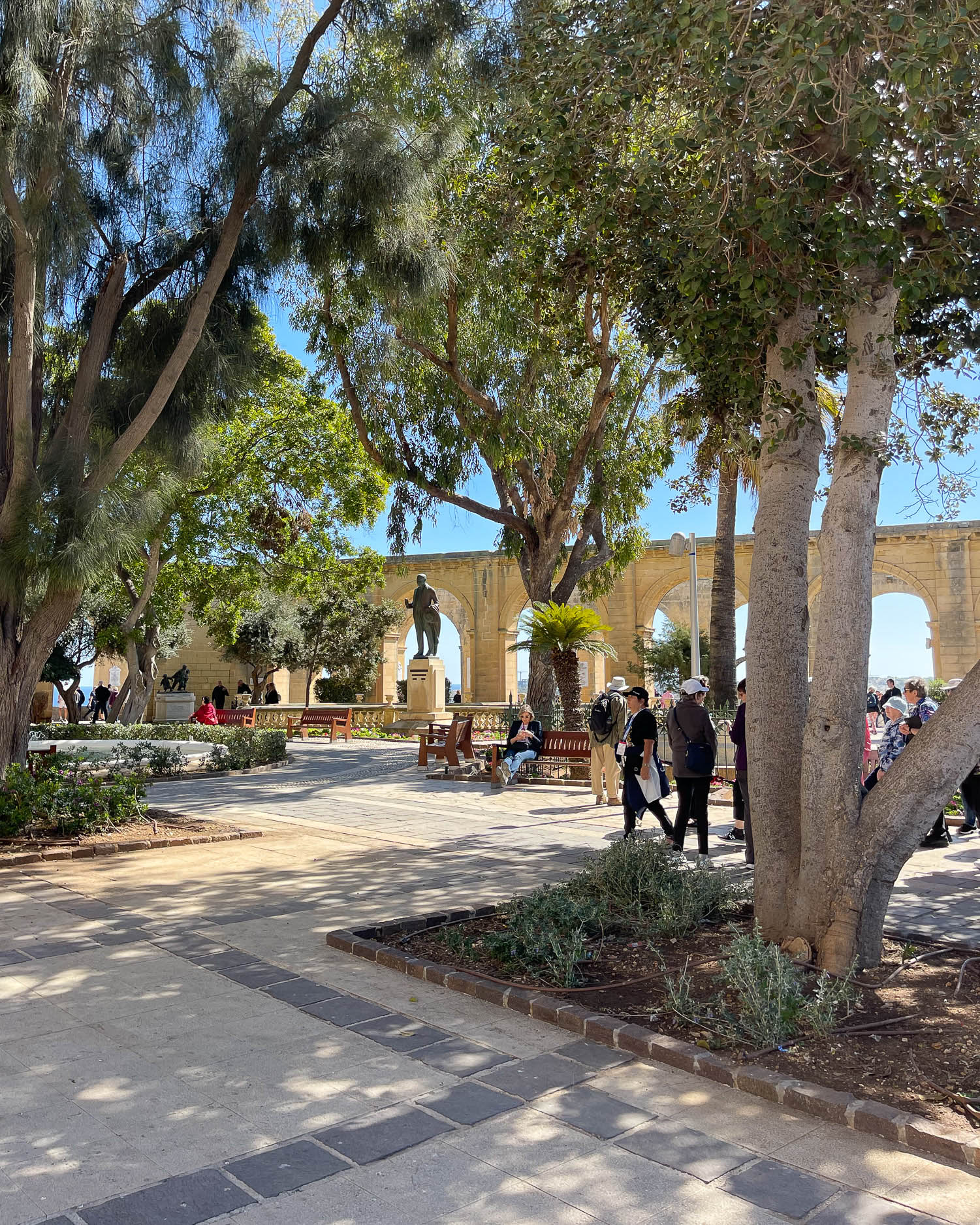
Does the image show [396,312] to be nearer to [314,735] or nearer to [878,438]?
[878,438]

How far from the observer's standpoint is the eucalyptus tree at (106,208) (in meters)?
7.67

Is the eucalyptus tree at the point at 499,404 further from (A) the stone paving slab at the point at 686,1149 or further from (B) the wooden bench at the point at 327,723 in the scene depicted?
(A) the stone paving slab at the point at 686,1149

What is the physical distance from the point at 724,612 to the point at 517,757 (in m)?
4.96

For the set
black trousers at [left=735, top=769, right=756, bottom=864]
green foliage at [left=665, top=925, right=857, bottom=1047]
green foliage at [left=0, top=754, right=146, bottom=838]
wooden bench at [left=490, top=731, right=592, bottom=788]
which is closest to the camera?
green foliage at [left=665, top=925, right=857, bottom=1047]

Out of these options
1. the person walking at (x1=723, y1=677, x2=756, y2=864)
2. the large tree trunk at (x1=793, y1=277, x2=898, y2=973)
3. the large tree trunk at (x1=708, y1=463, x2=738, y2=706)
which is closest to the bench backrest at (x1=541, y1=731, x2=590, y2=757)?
the large tree trunk at (x1=708, y1=463, x2=738, y2=706)

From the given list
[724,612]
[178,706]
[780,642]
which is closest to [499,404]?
[724,612]

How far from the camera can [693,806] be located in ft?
26.2

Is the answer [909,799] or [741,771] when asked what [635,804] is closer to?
[741,771]

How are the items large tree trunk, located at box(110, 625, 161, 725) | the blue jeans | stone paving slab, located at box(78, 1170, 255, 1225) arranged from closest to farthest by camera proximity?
stone paving slab, located at box(78, 1170, 255, 1225), the blue jeans, large tree trunk, located at box(110, 625, 161, 725)

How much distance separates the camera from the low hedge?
15.9 m

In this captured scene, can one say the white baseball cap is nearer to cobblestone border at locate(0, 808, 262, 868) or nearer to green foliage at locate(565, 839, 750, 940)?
green foliage at locate(565, 839, 750, 940)

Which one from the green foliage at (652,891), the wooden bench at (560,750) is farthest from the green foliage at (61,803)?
the wooden bench at (560,750)

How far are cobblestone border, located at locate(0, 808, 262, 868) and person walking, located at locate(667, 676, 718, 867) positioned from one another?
397cm

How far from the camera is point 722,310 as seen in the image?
5961 mm
